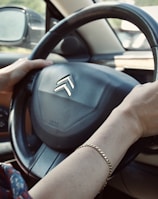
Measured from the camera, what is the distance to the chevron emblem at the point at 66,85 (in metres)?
1.10

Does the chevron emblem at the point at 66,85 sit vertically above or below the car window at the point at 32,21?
above

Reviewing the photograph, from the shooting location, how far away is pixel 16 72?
1.32 meters

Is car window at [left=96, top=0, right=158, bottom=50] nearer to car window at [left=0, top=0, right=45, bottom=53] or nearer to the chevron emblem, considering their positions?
car window at [left=0, top=0, right=45, bottom=53]

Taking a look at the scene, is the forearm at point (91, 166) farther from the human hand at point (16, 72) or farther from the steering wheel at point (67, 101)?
the human hand at point (16, 72)

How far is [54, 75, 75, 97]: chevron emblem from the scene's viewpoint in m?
1.10

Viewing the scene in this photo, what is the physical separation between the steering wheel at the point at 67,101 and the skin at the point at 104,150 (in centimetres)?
5

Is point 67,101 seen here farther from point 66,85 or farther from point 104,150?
point 104,150

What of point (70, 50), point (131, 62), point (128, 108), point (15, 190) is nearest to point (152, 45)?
point (128, 108)

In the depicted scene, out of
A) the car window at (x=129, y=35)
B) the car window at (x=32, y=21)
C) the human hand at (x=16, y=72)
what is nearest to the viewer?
the human hand at (x=16, y=72)

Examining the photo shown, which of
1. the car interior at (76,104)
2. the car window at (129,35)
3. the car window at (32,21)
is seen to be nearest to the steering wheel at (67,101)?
the car interior at (76,104)

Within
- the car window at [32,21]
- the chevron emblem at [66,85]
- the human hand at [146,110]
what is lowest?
the car window at [32,21]

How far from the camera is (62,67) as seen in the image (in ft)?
3.89

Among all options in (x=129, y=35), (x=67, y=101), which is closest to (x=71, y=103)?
(x=67, y=101)

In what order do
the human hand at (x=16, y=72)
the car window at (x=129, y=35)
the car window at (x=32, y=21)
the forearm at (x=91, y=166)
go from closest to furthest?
the forearm at (x=91, y=166), the human hand at (x=16, y=72), the car window at (x=129, y=35), the car window at (x=32, y=21)
